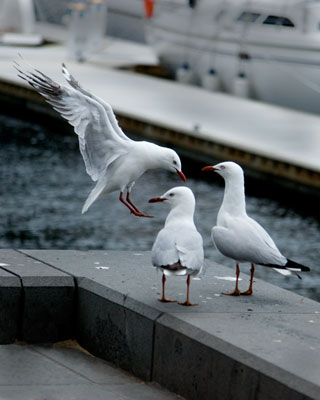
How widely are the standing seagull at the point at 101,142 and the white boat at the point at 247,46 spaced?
54.4 feet

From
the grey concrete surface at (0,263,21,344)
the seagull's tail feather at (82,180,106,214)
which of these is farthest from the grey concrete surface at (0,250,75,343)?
the seagull's tail feather at (82,180,106,214)

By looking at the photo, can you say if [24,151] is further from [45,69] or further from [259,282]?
[259,282]

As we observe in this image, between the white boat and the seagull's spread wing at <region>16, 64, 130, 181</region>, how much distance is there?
1662 centimetres

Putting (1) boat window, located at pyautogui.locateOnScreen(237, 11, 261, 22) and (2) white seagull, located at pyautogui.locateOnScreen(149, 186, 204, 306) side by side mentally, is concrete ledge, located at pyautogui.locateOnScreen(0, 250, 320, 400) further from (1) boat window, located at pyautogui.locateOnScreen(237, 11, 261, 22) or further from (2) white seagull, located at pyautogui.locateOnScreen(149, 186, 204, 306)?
(1) boat window, located at pyautogui.locateOnScreen(237, 11, 261, 22)

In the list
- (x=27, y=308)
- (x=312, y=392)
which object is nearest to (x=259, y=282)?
(x=27, y=308)

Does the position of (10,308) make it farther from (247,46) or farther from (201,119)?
(247,46)

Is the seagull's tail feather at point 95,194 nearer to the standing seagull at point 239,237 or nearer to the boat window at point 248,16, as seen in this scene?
the standing seagull at point 239,237

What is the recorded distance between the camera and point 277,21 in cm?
2450

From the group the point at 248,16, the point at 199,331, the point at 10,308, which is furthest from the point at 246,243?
the point at 248,16

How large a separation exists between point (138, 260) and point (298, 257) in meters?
7.61

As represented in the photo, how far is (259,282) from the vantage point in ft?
24.1

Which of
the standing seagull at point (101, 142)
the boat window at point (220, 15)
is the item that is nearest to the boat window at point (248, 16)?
the boat window at point (220, 15)

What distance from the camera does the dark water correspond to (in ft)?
49.7

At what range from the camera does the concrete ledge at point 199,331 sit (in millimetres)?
5543
